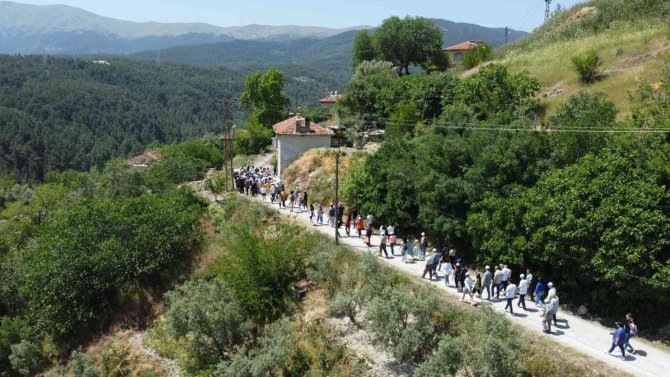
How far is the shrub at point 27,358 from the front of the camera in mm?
26156

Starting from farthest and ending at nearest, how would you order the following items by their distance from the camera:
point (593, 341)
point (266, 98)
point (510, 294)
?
point (266, 98)
point (510, 294)
point (593, 341)

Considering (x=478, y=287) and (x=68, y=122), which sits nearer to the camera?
(x=478, y=287)

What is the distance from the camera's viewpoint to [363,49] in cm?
6081

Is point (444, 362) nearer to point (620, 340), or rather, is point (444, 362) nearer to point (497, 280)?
point (497, 280)

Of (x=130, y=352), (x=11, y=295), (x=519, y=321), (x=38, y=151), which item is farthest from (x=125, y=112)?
(x=519, y=321)

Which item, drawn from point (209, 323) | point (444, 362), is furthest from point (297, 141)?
point (444, 362)

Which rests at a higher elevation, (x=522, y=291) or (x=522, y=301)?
(x=522, y=291)

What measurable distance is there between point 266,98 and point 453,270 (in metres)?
47.6

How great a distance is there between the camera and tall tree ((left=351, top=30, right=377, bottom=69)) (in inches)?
2381

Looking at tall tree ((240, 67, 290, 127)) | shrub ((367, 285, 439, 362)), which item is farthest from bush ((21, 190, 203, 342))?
tall tree ((240, 67, 290, 127))

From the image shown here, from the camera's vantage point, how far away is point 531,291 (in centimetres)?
2009

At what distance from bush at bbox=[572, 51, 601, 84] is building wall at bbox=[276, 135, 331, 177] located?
17.7 metres

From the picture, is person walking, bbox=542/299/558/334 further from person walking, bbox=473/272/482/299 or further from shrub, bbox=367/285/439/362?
shrub, bbox=367/285/439/362

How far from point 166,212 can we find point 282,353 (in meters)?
14.3
